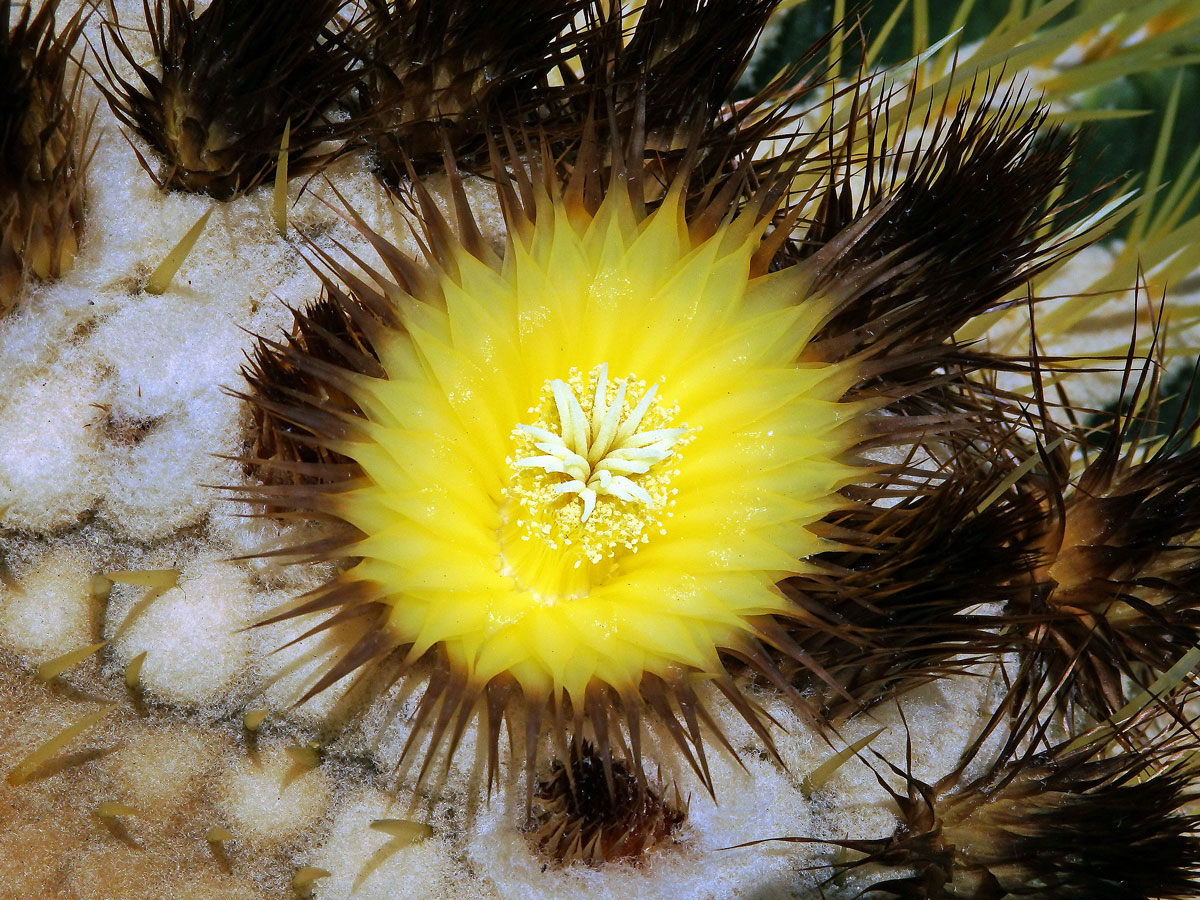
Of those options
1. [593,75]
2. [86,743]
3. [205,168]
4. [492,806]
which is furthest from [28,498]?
[593,75]

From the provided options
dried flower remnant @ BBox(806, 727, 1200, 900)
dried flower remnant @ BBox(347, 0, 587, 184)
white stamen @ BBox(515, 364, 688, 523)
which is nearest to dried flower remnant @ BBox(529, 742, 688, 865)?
dried flower remnant @ BBox(806, 727, 1200, 900)

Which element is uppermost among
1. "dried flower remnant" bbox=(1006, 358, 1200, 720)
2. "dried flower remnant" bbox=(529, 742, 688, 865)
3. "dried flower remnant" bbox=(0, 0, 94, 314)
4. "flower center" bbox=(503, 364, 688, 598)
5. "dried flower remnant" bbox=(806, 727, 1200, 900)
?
"dried flower remnant" bbox=(0, 0, 94, 314)

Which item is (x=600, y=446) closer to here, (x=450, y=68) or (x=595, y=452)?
(x=595, y=452)

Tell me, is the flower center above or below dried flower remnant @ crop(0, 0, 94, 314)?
below

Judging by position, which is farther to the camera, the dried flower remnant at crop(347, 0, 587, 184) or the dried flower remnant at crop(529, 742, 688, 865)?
the dried flower remnant at crop(347, 0, 587, 184)

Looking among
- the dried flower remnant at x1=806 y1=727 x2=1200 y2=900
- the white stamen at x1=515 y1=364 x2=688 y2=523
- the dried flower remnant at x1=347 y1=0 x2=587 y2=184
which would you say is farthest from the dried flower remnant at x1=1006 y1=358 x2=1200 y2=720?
the dried flower remnant at x1=347 y1=0 x2=587 y2=184

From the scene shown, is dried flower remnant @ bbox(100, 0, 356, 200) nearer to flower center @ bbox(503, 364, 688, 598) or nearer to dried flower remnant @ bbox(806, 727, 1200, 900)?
flower center @ bbox(503, 364, 688, 598)

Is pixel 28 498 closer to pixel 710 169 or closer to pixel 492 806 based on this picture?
pixel 492 806
